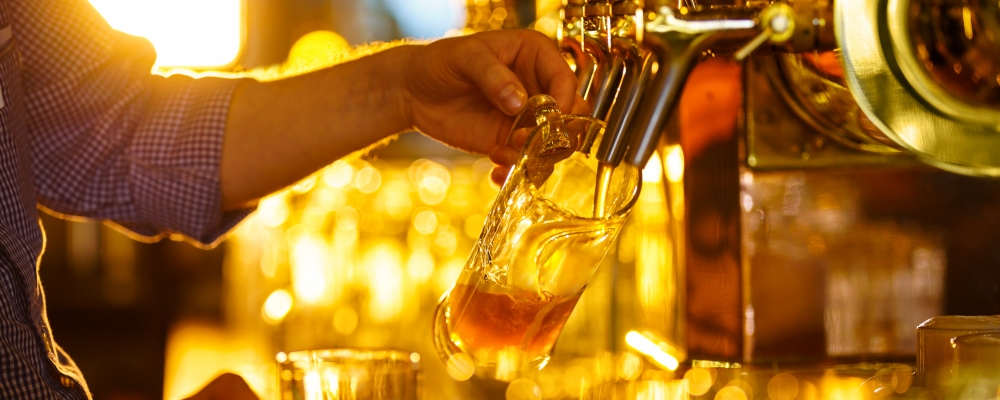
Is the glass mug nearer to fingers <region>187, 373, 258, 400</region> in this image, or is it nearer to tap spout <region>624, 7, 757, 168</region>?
tap spout <region>624, 7, 757, 168</region>

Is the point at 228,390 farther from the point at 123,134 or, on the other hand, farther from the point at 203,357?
the point at 203,357

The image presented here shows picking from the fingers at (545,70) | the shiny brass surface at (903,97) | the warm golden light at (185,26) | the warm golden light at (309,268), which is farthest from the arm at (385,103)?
the warm golden light at (185,26)

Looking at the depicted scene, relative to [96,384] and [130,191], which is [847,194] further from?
[96,384]

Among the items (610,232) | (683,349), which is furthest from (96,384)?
(610,232)

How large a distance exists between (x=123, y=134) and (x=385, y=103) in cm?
32

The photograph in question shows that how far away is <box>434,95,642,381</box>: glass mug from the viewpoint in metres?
0.59

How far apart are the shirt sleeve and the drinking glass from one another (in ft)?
1.93

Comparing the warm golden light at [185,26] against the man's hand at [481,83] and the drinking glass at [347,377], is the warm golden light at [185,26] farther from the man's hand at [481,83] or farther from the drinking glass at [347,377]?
the drinking glass at [347,377]

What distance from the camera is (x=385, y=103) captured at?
103cm

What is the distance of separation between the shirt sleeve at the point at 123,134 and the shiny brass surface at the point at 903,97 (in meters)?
0.70

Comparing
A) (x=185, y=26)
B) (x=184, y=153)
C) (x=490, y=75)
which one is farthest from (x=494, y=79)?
(x=185, y=26)

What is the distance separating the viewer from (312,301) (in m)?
2.81

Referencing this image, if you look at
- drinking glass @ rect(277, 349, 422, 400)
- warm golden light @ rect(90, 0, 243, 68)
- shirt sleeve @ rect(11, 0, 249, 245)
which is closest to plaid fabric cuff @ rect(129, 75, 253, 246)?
shirt sleeve @ rect(11, 0, 249, 245)

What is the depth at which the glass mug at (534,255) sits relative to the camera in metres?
0.59
